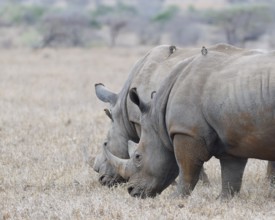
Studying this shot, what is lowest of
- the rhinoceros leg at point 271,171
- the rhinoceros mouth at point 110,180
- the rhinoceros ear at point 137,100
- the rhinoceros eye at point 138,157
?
the rhinoceros leg at point 271,171

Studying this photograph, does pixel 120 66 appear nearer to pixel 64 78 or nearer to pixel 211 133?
pixel 64 78

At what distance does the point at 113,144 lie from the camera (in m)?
8.95

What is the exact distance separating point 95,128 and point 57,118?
110cm

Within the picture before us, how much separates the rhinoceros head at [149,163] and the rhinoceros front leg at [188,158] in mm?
229

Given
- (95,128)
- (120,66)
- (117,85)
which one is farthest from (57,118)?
(120,66)

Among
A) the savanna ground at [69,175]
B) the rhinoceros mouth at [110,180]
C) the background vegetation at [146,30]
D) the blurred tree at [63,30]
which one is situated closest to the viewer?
the savanna ground at [69,175]

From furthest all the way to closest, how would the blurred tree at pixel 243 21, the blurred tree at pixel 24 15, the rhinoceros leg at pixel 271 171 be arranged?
the blurred tree at pixel 24 15 < the blurred tree at pixel 243 21 < the rhinoceros leg at pixel 271 171

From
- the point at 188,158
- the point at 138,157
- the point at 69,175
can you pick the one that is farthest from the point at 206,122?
the point at 69,175

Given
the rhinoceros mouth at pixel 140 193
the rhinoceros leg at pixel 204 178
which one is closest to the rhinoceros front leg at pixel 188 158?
the rhinoceros mouth at pixel 140 193

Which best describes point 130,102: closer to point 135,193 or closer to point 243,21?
point 135,193

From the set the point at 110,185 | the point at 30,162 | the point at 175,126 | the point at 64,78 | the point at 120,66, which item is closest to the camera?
the point at 175,126

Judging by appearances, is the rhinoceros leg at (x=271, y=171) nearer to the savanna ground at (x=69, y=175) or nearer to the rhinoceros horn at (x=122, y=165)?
the savanna ground at (x=69, y=175)

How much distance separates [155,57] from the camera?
9031mm

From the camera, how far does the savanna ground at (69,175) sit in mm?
6969
